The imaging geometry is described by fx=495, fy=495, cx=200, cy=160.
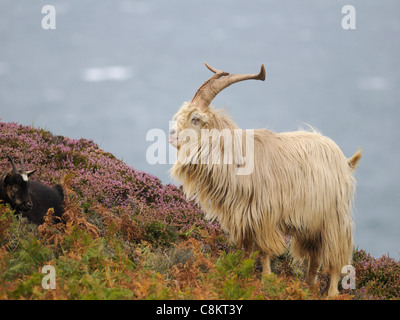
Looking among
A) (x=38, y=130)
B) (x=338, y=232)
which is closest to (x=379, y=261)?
(x=338, y=232)

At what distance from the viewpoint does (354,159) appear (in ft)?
25.1

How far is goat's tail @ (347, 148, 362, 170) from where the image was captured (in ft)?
25.0

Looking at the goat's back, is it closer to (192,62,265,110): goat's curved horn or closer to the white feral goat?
the white feral goat

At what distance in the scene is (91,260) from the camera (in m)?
5.95

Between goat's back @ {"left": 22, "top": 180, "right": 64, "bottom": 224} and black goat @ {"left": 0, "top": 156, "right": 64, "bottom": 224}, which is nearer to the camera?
black goat @ {"left": 0, "top": 156, "right": 64, "bottom": 224}

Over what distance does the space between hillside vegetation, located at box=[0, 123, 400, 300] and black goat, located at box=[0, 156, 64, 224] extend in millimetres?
213

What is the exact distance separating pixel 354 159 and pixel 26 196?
4.89 metres

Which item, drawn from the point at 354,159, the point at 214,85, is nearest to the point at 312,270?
the point at 354,159

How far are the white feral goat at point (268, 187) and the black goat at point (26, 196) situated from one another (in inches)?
82.9

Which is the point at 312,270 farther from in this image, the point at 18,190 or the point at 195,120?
the point at 18,190

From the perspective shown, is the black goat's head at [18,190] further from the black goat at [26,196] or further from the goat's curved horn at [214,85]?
the goat's curved horn at [214,85]

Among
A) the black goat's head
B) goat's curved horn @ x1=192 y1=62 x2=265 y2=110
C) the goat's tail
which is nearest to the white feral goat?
goat's curved horn @ x1=192 y1=62 x2=265 y2=110

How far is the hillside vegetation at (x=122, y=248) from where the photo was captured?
16.7 feet
